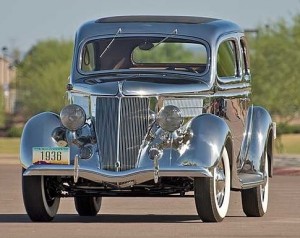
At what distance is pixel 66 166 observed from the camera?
52.7ft

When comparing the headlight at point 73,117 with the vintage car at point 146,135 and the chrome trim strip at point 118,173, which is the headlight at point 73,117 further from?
the chrome trim strip at point 118,173

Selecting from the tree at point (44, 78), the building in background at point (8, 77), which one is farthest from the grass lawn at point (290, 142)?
the building in background at point (8, 77)

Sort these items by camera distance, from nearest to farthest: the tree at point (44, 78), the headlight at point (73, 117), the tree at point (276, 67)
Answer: the headlight at point (73, 117), the tree at point (276, 67), the tree at point (44, 78)

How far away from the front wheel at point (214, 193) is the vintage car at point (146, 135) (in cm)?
1

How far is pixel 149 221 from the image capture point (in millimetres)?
16922

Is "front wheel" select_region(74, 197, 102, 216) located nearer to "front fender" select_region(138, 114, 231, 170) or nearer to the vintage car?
the vintage car

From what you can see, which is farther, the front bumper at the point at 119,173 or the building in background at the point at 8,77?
the building in background at the point at 8,77

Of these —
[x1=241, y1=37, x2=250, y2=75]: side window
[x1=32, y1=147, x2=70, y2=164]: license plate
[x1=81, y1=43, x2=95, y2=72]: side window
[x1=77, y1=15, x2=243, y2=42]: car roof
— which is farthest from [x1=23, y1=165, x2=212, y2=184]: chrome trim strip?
[x1=241, y1=37, x2=250, y2=75]: side window

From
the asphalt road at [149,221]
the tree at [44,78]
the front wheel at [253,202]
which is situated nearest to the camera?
the asphalt road at [149,221]

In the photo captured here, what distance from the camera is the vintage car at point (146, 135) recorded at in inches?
632

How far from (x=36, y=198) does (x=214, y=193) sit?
1.97 meters

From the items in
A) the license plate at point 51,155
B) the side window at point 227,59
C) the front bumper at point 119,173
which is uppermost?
the side window at point 227,59

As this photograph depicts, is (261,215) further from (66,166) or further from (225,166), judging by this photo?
(66,166)

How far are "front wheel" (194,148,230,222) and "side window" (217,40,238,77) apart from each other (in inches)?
67.7
